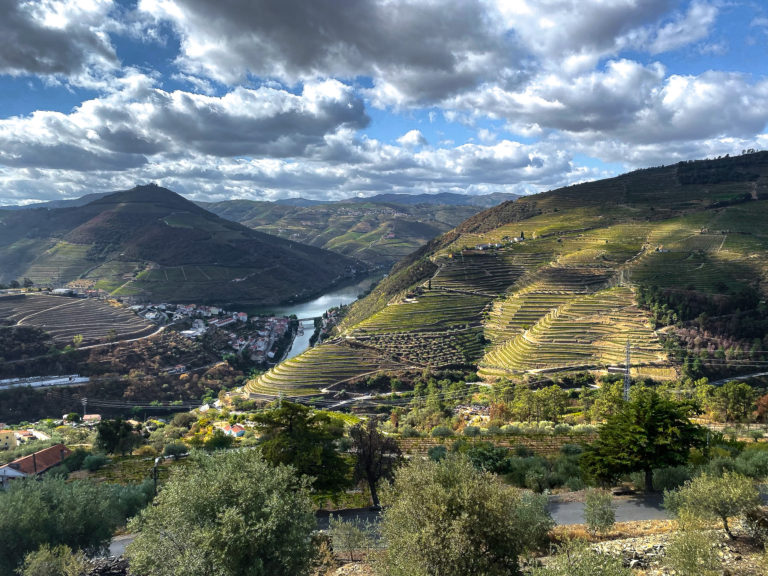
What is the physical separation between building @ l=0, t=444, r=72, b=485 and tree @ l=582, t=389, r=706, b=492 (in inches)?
1428

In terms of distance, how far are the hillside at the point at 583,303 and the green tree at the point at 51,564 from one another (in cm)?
5146

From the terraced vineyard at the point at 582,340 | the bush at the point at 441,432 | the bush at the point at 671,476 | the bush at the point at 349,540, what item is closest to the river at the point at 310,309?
the terraced vineyard at the point at 582,340

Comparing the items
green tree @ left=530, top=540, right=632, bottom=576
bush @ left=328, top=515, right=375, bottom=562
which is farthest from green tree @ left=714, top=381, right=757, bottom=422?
green tree @ left=530, top=540, right=632, bottom=576

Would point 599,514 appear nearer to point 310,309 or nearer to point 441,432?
point 441,432

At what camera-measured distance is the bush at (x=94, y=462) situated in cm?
3130

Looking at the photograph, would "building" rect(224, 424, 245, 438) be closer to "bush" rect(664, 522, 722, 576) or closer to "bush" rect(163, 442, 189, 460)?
"bush" rect(163, 442, 189, 460)

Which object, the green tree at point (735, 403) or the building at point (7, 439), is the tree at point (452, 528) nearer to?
the green tree at point (735, 403)

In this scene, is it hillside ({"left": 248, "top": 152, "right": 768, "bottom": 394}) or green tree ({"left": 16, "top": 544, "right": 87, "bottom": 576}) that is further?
hillside ({"left": 248, "top": 152, "right": 768, "bottom": 394})

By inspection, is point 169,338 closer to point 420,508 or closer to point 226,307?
point 226,307

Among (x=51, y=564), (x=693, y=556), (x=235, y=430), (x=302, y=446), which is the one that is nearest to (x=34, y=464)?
(x=235, y=430)

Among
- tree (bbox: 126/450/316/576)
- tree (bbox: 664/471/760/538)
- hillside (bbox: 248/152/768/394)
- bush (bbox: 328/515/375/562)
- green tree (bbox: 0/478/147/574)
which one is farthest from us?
hillside (bbox: 248/152/768/394)

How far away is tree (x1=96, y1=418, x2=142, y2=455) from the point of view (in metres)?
37.3

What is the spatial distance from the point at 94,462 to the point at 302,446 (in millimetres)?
20834

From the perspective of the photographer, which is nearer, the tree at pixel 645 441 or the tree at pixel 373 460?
the tree at pixel 645 441
